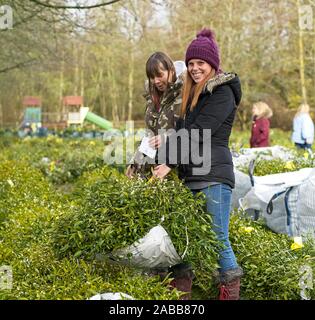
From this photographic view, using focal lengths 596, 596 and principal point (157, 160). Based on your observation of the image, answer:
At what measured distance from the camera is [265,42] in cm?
2333

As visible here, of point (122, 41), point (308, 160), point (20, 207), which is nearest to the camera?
point (20, 207)

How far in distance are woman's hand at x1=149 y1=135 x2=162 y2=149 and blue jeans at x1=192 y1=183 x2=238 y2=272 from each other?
410 mm

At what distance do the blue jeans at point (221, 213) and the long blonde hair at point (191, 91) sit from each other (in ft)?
1.68

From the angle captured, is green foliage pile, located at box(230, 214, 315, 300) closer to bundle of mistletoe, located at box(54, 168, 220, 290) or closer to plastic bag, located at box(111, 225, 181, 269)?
bundle of mistletoe, located at box(54, 168, 220, 290)

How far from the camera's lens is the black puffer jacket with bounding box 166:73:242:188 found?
11.3 ft

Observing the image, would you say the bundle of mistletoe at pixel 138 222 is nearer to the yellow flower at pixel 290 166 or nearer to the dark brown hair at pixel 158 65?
the dark brown hair at pixel 158 65

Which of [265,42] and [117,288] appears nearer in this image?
[117,288]

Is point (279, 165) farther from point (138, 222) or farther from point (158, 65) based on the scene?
point (138, 222)

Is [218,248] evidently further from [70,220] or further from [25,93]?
[25,93]

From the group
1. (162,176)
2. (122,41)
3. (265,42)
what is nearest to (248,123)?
(265,42)

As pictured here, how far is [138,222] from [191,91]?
86cm

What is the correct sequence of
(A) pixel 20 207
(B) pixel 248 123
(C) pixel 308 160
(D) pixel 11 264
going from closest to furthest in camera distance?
(D) pixel 11 264 < (A) pixel 20 207 < (C) pixel 308 160 < (B) pixel 248 123

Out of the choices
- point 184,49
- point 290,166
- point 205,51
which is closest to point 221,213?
point 205,51

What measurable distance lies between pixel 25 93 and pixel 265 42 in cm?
1677
